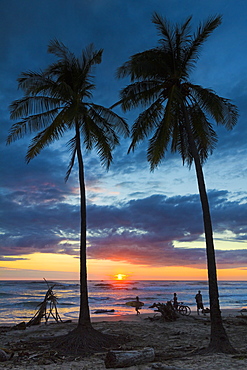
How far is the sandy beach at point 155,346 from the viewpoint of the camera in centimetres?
845

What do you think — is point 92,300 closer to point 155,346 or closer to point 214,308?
point 155,346

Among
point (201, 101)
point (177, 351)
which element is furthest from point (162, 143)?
point (177, 351)

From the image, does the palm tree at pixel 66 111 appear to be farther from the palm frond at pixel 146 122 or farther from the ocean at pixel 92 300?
the ocean at pixel 92 300

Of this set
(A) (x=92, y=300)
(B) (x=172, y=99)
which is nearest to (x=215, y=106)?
(B) (x=172, y=99)

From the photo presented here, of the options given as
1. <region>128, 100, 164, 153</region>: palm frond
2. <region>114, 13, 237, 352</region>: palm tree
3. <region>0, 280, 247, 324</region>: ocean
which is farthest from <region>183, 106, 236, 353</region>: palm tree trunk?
<region>0, 280, 247, 324</region>: ocean

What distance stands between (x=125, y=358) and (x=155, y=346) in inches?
144

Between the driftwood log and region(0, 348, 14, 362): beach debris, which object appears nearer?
the driftwood log

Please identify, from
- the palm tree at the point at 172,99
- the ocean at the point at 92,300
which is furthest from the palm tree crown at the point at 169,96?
the ocean at the point at 92,300

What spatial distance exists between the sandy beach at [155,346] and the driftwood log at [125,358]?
0.16m

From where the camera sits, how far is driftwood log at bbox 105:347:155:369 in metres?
8.46

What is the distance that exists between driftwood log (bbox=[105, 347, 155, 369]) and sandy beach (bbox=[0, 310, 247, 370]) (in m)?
0.16

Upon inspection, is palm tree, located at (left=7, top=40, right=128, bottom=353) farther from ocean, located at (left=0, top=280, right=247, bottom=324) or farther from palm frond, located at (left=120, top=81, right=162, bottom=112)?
ocean, located at (left=0, top=280, right=247, bottom=324)

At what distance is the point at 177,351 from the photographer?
10.6 meters

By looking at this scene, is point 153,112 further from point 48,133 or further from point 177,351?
point 177,351
